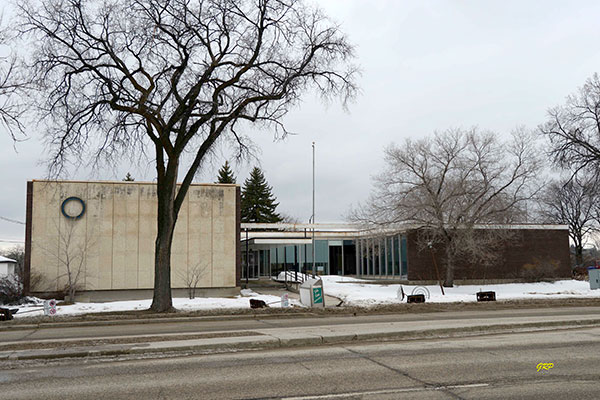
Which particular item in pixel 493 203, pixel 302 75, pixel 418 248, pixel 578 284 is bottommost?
pixel 578 284

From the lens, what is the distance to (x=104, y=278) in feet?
86.0

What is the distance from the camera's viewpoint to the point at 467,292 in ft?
101

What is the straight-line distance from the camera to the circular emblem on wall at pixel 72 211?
2600cm

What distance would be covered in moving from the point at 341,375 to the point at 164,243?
12.8 meters

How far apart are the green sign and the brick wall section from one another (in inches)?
573

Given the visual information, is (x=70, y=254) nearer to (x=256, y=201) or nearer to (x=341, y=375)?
(x=341, y=375)

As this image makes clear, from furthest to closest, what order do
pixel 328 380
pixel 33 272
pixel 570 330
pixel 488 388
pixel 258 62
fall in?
pixel 33 272, pixel 258 62, pixel 570 330, pixel 328 380, pixel 488 388

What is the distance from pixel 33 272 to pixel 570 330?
22.9 m

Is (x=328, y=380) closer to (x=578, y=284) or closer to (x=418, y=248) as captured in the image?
(x=418, y=248)

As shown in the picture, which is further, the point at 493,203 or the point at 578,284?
the point at 578,284

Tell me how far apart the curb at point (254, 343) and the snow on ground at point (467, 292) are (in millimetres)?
10382

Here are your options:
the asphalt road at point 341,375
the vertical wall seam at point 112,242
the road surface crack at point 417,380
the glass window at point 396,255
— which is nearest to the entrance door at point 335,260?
the glass window at point 396,255

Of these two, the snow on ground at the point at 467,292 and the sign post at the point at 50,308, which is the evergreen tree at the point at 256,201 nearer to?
the snow on ground at the point at 467,292

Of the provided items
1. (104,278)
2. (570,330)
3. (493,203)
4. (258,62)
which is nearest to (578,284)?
(493,203)
